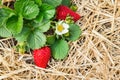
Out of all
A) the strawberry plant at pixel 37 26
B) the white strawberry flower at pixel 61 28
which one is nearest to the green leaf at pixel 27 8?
the strawberry plant at pixel 37 26

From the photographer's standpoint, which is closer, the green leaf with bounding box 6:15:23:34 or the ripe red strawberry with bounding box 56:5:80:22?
the green leaf with bounding box 6:15:23:34

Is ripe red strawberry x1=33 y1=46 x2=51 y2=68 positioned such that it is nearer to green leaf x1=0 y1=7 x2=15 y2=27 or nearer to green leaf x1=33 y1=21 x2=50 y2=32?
green leaf x1=33 y1=21 x2=50 y2=32

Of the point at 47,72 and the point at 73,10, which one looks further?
the point at 73,10

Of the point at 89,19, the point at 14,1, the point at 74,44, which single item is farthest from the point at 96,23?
the point at 14,1

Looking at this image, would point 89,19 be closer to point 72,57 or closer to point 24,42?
point 72,57

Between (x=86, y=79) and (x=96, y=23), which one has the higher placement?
(x=96, y=23)

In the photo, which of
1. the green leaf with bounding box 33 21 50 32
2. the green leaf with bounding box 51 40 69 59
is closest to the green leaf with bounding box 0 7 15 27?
the green leaf with bounding box 33 21 50 32
